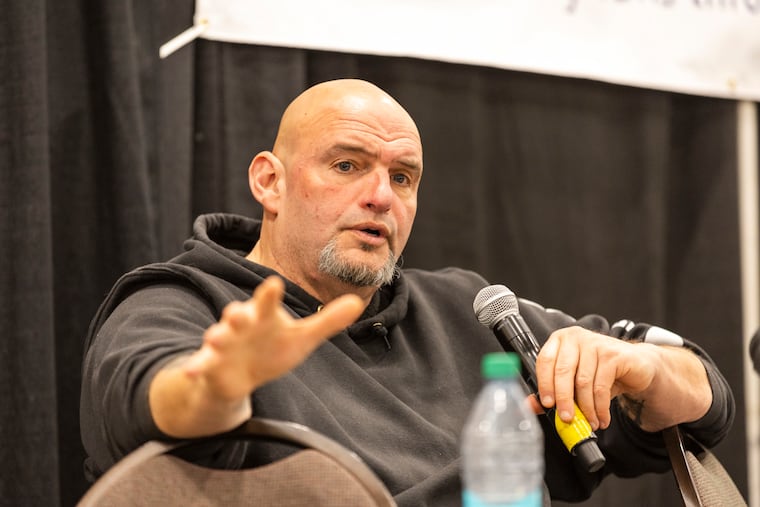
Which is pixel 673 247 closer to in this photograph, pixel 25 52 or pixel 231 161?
pixel 231 161

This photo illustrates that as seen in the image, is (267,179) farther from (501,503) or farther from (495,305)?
(501,503)

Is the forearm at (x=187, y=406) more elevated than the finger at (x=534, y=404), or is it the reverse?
the forearm at (x=187, y=406)

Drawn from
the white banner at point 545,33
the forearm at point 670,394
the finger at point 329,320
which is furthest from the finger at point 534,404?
the white banner at point 545,33

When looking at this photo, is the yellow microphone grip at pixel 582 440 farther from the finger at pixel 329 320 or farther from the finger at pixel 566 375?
the finger at pixel 329 320

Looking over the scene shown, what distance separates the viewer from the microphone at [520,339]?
139 cm

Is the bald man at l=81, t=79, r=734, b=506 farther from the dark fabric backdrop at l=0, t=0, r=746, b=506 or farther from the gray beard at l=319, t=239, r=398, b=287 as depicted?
the dark fabric backdrop at l=0, t=0, r=746, b=506

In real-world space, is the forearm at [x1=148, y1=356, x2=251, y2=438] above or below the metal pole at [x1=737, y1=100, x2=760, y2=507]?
above

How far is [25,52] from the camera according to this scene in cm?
192

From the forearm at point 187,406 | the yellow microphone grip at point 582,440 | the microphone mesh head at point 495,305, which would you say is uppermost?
the forearm at point 187,406

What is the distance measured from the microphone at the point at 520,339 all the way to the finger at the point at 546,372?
3 centimetres

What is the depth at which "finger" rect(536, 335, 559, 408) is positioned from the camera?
145 cm

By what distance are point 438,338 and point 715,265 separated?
1367 millimetres

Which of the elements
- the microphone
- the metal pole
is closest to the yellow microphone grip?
the microphone

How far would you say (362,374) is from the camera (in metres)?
1.69
